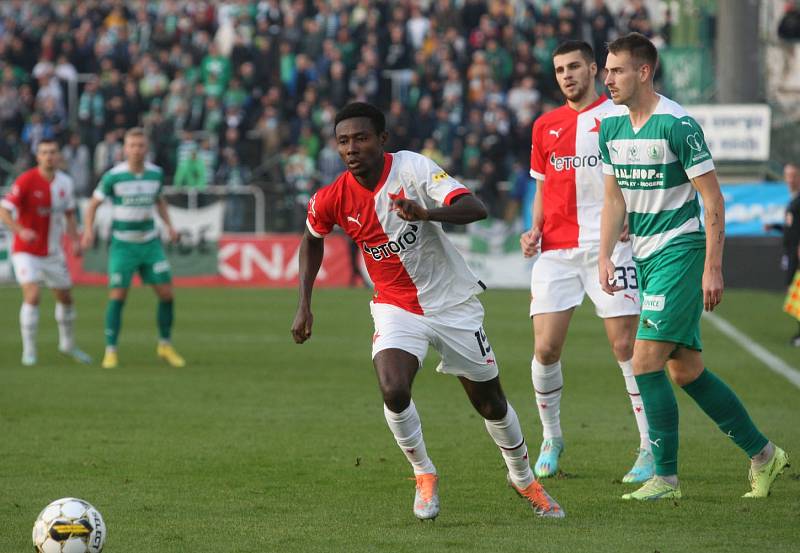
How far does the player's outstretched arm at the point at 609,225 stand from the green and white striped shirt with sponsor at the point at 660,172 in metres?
0.08

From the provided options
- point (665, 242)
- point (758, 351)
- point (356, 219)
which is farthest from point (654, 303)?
point (758, 351)

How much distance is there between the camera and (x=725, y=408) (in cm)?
658

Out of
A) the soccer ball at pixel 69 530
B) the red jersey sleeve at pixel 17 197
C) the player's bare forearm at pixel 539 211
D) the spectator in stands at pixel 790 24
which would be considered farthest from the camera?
the spectator in stands at pixel 790 24

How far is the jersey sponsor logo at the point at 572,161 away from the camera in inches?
296

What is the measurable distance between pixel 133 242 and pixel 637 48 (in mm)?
8125

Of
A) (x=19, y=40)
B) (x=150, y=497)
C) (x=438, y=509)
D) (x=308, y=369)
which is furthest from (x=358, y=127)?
(x=19, y=40)

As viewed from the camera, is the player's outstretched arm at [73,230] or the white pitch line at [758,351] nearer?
the white pitch line at [758,351]

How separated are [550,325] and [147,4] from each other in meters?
23.9

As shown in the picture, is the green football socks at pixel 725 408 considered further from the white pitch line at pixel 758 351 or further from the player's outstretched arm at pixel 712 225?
the white pitch line at pixel 758 351

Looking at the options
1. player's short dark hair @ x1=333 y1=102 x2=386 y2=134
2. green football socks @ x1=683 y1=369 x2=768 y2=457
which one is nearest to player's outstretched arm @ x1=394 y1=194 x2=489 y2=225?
player's short dark hair @ x1=333 y1=102 x2=386 y2=134

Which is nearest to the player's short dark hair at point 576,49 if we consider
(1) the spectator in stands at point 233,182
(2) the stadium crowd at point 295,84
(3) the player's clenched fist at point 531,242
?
(3) the player's clenched fist at point 531,242

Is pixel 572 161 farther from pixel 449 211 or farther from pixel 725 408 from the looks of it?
pixel 449 211

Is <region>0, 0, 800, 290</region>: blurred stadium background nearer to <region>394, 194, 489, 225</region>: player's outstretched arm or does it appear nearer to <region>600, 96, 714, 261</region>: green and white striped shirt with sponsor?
<region>600, 96, 714, 261</region>: green and white striped shirt with sponsor

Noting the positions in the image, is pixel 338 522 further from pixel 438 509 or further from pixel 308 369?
pixel 308 369
